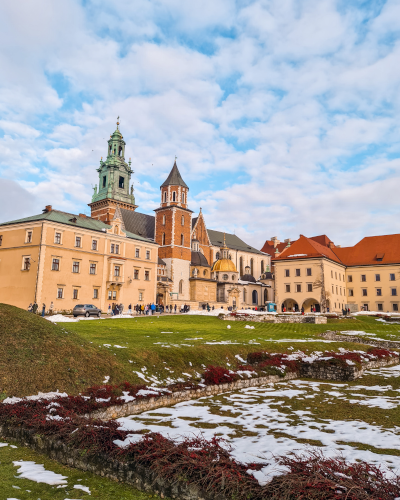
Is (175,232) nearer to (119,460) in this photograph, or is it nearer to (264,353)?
(264,353)

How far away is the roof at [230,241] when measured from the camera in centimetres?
9894

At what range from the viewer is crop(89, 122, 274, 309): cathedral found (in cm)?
7362

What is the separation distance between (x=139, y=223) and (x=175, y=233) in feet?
39.5

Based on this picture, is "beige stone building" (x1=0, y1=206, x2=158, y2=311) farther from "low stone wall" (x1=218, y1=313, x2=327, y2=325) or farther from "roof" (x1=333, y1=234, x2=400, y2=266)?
"roof" (x1=333, y1=234, x2=400, y2=266)

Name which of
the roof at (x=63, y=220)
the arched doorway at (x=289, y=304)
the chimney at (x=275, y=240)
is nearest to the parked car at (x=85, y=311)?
the roof at (x=63, y=220)

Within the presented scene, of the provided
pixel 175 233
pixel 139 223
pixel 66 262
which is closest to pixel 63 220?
pixel 66 262

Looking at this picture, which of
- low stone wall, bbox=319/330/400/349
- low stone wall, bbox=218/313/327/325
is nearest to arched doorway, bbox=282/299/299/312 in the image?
low stone wall, bbox=218/313/327/325

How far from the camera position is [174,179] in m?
80.8

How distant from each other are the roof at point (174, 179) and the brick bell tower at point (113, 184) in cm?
→ 1315

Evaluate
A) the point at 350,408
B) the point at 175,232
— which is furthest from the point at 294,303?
the point at 350,408

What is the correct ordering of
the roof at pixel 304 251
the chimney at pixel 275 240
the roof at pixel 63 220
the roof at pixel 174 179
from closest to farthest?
the roof at pixel 63 220 → the roof at pixel 304 251 → the roof at pixel 174 179 → the chimney at pixel 275 240

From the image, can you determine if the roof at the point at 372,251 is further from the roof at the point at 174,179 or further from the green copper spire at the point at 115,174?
the green copper spire at the point at 115,174

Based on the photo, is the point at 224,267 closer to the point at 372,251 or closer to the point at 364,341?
the point at 372,251

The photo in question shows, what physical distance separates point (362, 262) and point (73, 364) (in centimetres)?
7516
